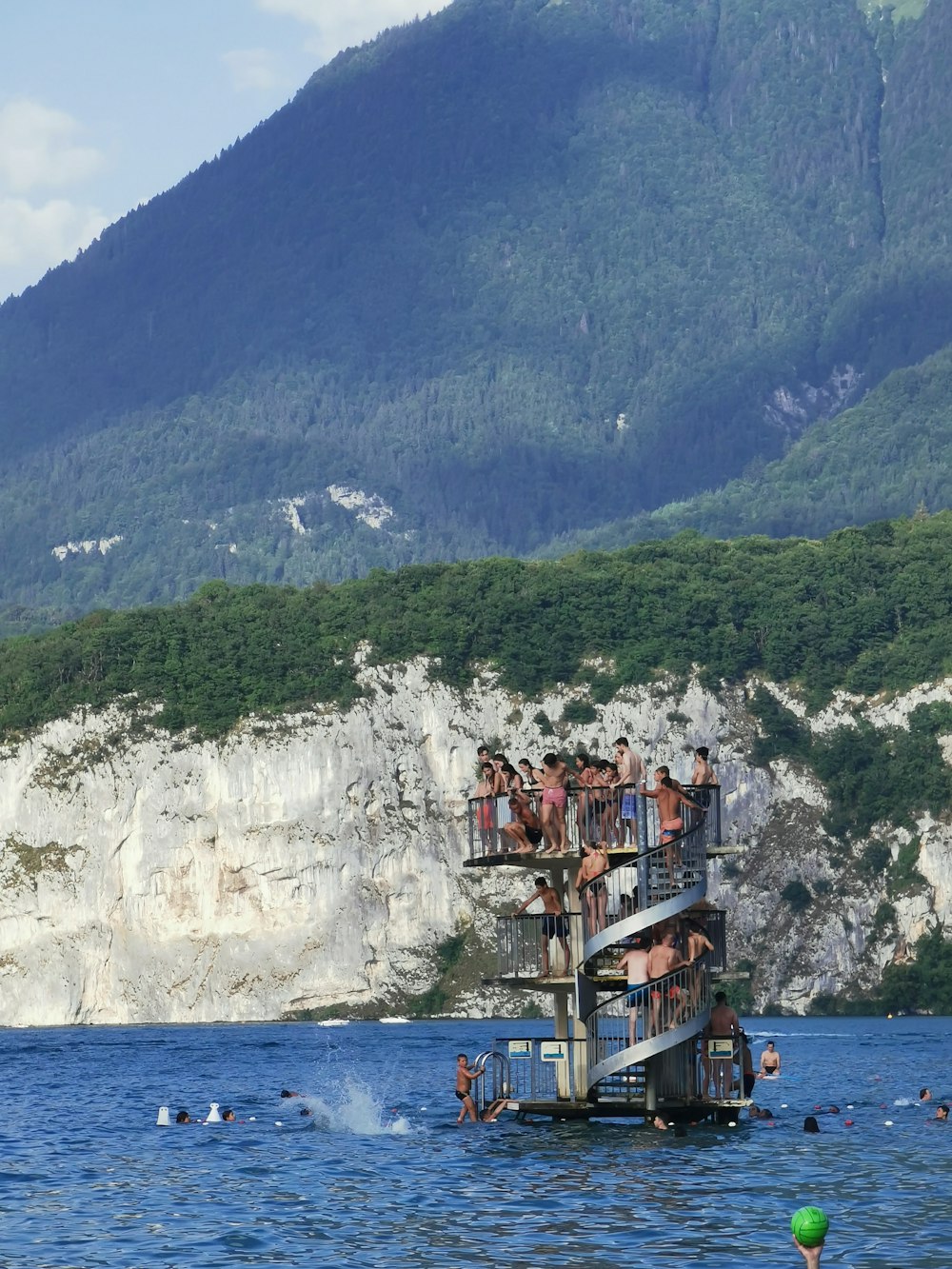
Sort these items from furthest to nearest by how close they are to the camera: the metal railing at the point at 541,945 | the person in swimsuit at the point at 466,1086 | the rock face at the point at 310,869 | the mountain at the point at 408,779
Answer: the mountain at the point at 408,779
the rock face at the point at 310,869
the person in swimsuit at the point at 466,1086
the metal railing at the point at 541,945

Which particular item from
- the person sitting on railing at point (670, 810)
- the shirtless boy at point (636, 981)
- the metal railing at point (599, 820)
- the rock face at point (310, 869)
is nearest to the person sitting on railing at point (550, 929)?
the metal railing at point (599, 820)

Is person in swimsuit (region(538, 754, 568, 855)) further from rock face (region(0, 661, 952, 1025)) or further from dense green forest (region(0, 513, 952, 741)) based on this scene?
dense green forest (region(0, 513, 952, 741))

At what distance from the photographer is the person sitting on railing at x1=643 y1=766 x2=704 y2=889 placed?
Answer: 151 feet

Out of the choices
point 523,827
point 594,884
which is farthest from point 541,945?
point 523,827

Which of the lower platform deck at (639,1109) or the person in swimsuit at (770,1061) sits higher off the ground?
the person in swimsuit at (770,1061)

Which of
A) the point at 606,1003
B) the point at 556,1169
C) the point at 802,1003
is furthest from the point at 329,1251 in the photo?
the point at 802,1003

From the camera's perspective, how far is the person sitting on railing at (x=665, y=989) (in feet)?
149

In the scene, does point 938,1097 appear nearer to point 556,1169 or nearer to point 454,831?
point 556,1169

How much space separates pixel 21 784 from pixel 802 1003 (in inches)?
2144

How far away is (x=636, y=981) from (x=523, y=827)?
3.69 meters

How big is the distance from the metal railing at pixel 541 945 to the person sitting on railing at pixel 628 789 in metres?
1.89

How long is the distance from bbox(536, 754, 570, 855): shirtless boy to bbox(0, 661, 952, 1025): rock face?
364 feet

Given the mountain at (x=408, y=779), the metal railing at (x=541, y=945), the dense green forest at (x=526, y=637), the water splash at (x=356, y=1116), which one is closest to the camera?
the metal railing at (x=541, y=945)

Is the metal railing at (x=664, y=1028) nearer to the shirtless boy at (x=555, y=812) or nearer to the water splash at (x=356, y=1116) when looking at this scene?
the shirtless boy at (x=555, y=812)
